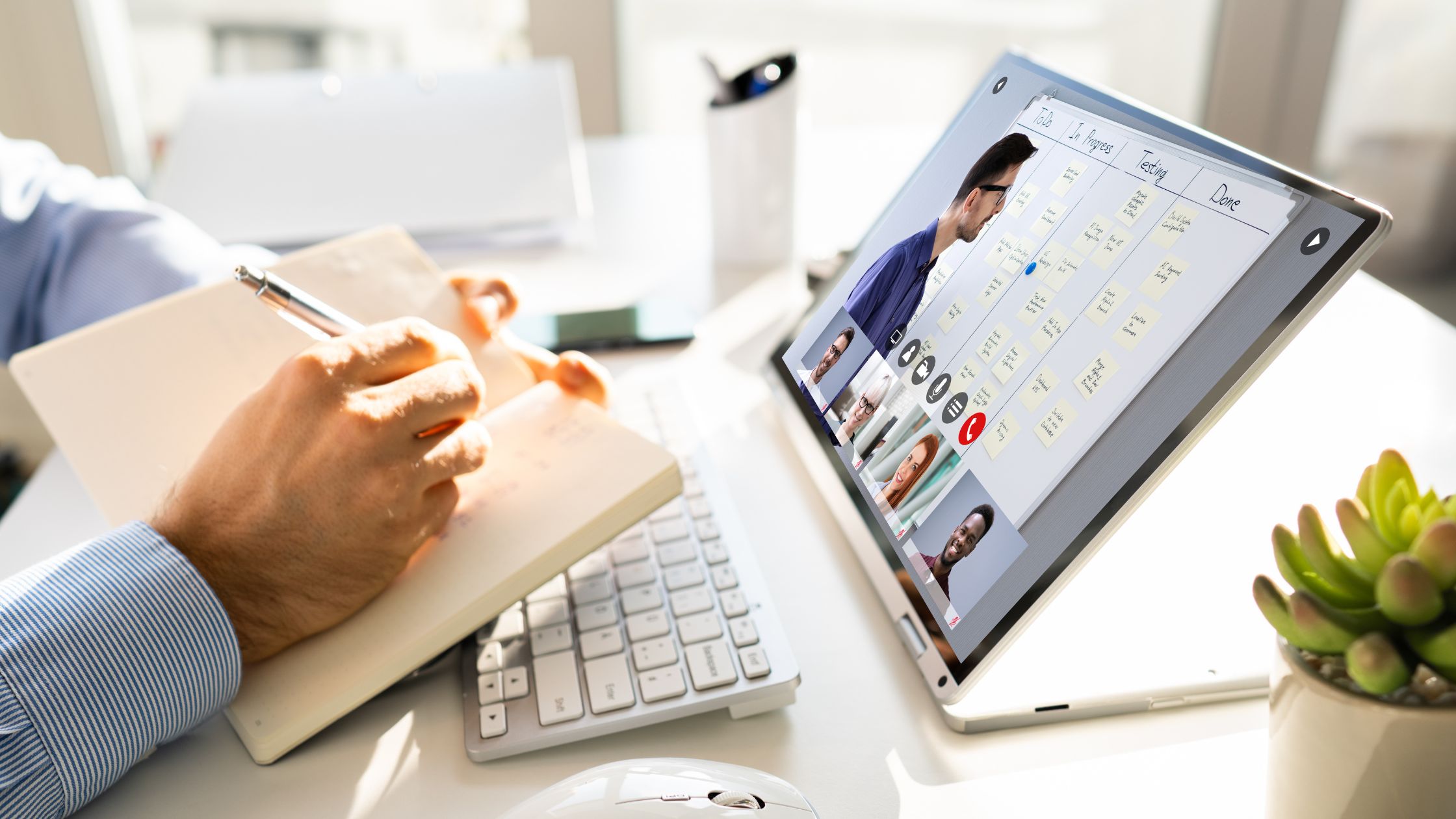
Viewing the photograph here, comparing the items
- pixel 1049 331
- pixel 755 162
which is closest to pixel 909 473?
pixel 1049 331

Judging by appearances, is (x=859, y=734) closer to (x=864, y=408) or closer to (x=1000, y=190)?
(x=864, y=408)

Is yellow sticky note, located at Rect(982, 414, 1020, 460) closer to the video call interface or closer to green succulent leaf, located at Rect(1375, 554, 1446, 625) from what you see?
the video call interface

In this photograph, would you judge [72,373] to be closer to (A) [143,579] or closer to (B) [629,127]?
(A) [143,579]

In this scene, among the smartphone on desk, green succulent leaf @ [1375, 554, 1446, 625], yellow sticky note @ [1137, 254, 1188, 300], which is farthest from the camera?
the smartphone on desk

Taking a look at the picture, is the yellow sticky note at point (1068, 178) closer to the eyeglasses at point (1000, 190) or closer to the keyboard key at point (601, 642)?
the eyeglasses at point (1000, 190)

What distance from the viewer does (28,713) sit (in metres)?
0.42

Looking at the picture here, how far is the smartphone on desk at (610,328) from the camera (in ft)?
2.81

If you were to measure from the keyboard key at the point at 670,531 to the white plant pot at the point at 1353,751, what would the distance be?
0.32 metres

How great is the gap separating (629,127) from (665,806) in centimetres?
237

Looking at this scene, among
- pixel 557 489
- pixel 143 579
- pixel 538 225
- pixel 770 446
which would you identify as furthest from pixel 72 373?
pixel 538 225

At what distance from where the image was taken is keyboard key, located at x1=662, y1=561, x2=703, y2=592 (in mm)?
529

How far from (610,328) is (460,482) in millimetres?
329

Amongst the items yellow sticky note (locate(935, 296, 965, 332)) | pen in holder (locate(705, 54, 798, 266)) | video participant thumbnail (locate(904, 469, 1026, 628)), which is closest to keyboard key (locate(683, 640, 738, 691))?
video participant thumbnail (locate(904, 469, 1026, 628))

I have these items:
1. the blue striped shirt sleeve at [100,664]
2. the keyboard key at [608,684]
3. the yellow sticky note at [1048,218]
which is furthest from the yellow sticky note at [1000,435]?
the blue striped shirt sleeve at [100,664]
